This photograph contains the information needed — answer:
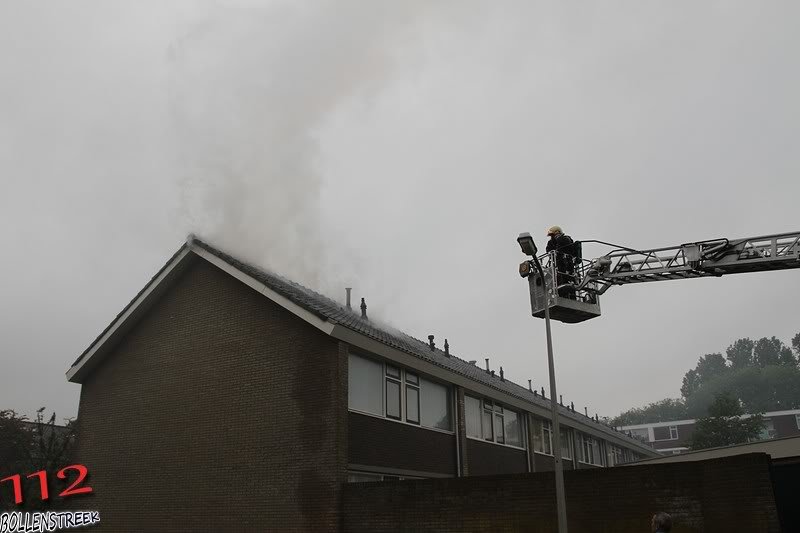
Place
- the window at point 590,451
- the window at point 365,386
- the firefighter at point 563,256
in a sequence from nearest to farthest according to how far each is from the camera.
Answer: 1. the firefighter at point 563,256
2. the window at point 365,386
3. the window at point 590,451

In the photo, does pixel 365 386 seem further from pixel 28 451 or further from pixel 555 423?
pixel 28 451

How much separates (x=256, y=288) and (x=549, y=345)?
820 centimetres

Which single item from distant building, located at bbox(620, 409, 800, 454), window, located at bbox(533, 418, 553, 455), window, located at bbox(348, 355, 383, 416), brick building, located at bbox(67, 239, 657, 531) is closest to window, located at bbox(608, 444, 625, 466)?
window, located at bbox(533, 418, 553, 455)

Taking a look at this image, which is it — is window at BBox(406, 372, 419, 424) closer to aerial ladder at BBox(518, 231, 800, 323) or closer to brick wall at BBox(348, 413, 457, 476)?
brick wall at BBox(348, 413, 457, 476)

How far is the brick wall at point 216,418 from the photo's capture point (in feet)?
50.1

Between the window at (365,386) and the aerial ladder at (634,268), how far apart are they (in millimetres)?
4620

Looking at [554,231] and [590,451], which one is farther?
[590,451]

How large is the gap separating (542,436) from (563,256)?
48.9 feet

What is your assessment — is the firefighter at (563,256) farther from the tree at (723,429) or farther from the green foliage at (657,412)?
the green foliage at (657,412)

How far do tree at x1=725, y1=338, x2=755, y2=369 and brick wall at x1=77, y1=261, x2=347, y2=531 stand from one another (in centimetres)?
18078

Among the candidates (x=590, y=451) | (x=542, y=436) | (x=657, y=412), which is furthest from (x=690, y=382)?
(x=542, y=436)

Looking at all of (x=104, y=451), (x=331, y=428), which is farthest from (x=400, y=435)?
(x=104, y=451)

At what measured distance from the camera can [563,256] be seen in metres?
15.3

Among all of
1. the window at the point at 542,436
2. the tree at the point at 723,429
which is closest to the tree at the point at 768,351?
the tree at the point at 723,429
